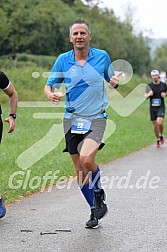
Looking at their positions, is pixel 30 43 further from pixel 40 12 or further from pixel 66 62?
pixel 66 62

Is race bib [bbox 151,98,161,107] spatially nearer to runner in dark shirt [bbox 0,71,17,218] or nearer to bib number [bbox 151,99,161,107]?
bib number [bbox 151,99,161,107]

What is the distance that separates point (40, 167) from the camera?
1201cm

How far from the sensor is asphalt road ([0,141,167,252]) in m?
5.90

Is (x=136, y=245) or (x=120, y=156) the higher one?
(x=136, y=245)

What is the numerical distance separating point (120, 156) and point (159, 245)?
9116mm

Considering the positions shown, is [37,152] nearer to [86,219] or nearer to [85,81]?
[86,219]

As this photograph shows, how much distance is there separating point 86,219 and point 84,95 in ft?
4.96

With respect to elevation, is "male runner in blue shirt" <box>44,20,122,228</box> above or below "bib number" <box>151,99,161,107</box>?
above

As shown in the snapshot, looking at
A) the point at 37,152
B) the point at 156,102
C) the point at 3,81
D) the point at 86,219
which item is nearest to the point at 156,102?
the point at 156,102

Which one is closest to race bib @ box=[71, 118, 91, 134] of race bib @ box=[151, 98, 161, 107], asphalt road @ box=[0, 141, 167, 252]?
asphalt road @ box=[0, 141, 167, 252]

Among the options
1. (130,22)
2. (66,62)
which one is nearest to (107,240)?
(66,62)

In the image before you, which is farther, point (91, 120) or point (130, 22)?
point (130, 22)

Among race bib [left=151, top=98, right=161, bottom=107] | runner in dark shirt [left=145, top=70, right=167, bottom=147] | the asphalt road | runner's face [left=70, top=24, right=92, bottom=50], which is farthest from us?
race bib [left=151, top=98, right=161, bottom=107]

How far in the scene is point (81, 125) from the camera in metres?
6.78
